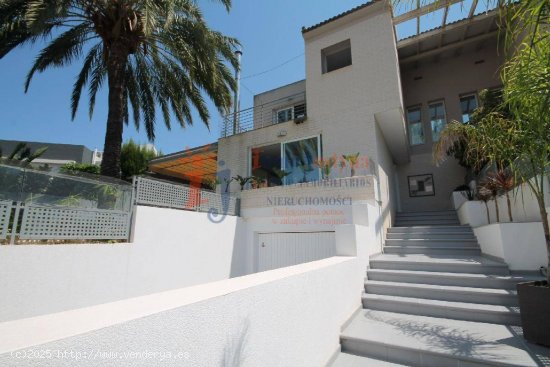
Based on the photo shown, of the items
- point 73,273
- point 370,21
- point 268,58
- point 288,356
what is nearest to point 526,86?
point 288,356

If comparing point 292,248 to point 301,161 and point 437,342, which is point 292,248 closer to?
point 301,161

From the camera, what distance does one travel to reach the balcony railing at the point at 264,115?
13.0 metres

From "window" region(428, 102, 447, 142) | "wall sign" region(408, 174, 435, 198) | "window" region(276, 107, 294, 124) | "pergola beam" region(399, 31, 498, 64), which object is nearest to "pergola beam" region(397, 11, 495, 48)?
"pergola beam" region(399, 31, 498, 64)

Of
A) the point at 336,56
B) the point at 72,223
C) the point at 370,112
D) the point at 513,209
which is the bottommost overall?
the point at 72,223

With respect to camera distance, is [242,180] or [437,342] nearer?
[437,342]

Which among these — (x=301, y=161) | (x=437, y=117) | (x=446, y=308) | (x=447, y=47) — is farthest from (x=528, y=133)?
(x=447, y=47)

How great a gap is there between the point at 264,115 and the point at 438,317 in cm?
1262

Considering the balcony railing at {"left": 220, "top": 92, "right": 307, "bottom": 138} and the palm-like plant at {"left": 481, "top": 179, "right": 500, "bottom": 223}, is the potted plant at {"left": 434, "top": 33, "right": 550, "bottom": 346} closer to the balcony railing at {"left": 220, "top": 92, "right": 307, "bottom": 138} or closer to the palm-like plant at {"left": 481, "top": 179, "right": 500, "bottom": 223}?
the palm-like plant at {"left": 481, "top": 179, "right": 500, "bottom": 223}

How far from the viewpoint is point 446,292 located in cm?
484

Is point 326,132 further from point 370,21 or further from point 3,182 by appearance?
point 3,182

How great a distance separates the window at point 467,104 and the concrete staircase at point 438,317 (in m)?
10.1

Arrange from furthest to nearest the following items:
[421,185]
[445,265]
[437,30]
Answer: [421,185] → [437,30] → [445,265]

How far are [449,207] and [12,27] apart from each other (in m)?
18.1

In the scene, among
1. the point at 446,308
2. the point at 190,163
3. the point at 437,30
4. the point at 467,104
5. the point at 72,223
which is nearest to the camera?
the point at 446,308
